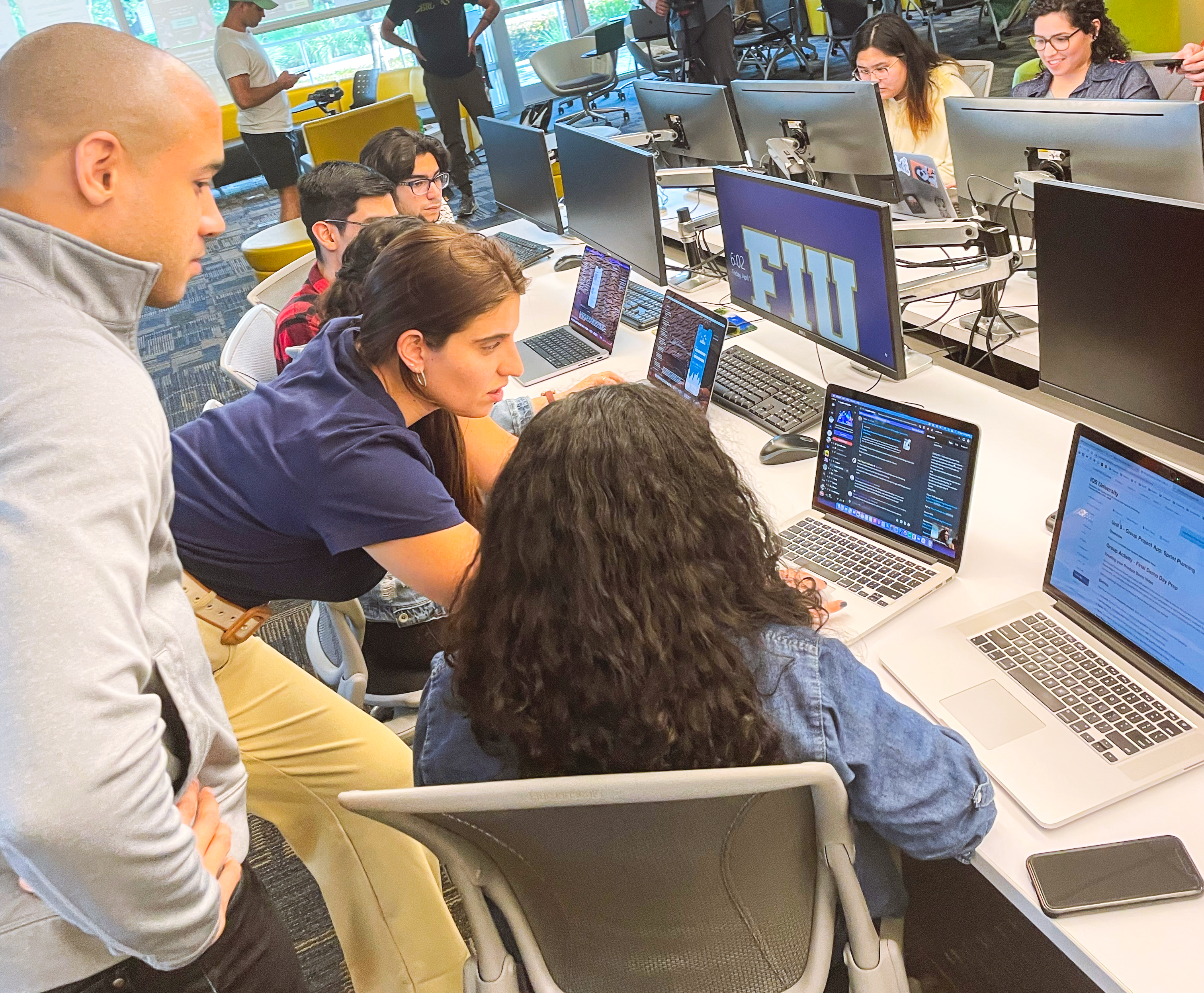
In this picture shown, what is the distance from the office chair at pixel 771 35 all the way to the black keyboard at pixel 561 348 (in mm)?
6187

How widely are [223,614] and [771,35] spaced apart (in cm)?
830

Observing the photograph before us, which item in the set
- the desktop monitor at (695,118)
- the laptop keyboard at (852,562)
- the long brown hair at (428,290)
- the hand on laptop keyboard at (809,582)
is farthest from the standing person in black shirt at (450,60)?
the hand on laptop keyboard at (809,582)

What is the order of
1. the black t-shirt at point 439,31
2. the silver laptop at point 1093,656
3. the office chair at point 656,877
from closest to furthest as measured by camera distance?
the office chair at point 656,877 < the silver laptop at point 1093,656 < the black t-shirt at point 439,31

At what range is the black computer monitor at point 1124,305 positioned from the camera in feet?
4.45

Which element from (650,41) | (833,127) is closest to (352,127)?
(833,127)

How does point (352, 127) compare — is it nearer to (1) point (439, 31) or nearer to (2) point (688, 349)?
(1) point (439, 31)

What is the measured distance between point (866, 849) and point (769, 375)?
134 centimetres

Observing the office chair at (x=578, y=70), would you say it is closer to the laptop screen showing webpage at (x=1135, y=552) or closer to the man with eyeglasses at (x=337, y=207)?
the man with eyeglasses at (x=337, y=207)

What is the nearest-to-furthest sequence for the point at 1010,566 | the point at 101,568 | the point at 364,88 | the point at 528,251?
the point at 101,568 → the point at 1010,566 → the point at 528,251 → the point at 364,88

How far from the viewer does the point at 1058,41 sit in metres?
3.08

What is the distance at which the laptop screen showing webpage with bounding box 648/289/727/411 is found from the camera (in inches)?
79.7

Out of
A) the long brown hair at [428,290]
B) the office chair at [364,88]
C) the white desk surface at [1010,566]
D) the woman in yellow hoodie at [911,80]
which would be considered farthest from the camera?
the office chair at [364,88]

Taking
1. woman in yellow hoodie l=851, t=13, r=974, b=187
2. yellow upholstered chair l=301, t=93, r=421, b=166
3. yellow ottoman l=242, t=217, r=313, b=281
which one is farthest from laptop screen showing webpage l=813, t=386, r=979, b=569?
yellow upholstered chair l=301, t=93, r=421, b=166

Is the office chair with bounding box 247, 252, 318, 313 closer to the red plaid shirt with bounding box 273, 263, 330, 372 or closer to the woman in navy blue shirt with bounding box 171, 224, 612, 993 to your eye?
the red plaid shirt with bounding box 273, 263, 330, 372
